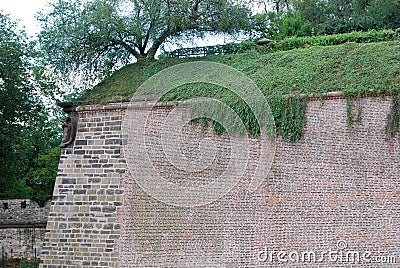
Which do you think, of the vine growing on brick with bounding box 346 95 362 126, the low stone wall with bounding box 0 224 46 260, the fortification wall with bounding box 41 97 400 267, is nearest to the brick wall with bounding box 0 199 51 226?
the low stone wall with bounding box 0 224 46 260

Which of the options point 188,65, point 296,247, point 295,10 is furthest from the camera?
point 295,10

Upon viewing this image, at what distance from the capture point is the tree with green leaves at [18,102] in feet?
53.1

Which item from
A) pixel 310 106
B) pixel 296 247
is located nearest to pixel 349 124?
pixel 310 106

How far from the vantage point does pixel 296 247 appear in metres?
10.4

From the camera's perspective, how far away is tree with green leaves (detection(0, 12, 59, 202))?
1619cm

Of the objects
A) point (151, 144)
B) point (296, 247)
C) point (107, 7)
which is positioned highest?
point (107, 7)

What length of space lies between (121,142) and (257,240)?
343 centimetres

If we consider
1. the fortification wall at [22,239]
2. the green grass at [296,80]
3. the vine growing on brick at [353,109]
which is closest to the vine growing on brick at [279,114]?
the green grass at [296,80]

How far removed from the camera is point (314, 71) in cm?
1188

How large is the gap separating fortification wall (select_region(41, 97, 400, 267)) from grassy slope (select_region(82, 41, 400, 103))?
57cm

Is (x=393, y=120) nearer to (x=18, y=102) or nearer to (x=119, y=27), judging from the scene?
(x=119, y=27)

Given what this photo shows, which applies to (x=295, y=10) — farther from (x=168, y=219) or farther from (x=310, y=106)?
(x=168, y=219)

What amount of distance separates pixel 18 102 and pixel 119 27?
443cm

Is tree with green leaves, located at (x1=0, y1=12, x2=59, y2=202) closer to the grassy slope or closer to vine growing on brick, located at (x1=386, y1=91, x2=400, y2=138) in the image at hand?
the grassy slope
